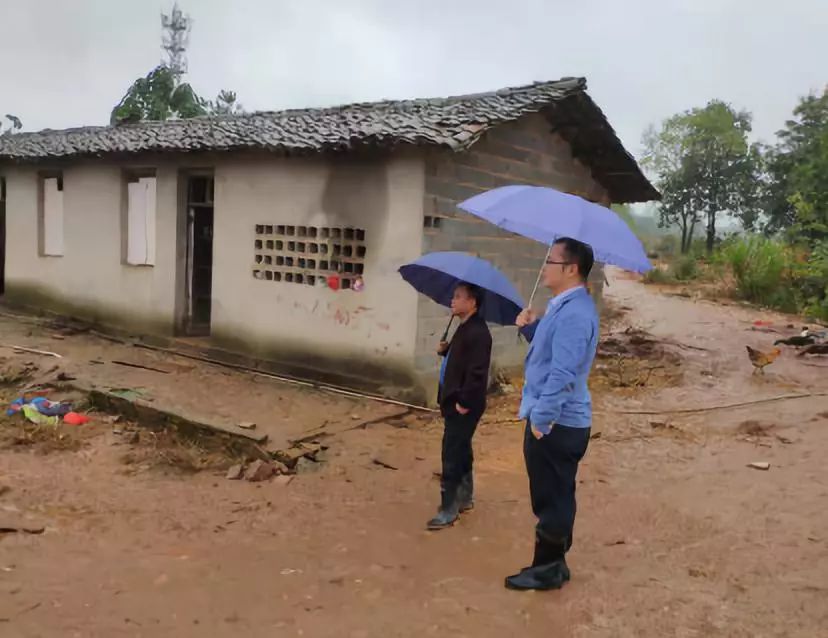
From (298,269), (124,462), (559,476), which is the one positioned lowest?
(124,462)

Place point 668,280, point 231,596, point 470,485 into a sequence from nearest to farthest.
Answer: point 231,596 → point 470,485 → point 668,280

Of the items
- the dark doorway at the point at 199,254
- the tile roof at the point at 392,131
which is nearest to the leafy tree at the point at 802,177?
the tile roof at the point at 392,131

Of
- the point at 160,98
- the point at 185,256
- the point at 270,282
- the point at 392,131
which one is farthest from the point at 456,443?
the point at 160,98

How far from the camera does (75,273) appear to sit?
1154 cm

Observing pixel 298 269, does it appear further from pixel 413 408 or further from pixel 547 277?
pixel 547 277

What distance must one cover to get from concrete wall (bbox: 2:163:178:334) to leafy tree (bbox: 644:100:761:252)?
92.8 ft

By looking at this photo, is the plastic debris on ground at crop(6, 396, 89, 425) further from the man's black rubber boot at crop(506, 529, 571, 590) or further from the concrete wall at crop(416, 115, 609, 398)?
the man's black rubber boot at crop(506, 529, 571, 590)

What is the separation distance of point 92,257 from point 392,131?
638cm

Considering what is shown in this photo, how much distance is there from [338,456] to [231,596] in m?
2.56

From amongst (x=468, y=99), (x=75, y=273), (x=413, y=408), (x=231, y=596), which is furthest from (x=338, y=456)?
(x=75, y=273)

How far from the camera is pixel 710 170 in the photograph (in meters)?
34.2

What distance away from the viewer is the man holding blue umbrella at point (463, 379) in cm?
425

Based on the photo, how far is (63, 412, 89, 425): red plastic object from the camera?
6793mm

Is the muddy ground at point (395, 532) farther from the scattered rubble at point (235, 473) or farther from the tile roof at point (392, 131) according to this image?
the tile roof at point (392, 131)
